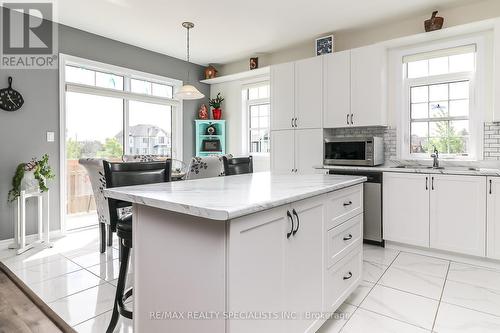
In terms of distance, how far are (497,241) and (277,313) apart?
2.63 metres

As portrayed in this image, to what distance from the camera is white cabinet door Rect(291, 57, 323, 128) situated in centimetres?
403

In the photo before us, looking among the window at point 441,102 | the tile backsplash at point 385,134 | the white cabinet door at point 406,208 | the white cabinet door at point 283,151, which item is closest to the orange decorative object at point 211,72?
the white cabinet door at point 283,151

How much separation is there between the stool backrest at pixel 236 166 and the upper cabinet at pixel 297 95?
156 cm

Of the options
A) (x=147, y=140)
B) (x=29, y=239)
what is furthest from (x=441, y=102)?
(x=29, y=239)

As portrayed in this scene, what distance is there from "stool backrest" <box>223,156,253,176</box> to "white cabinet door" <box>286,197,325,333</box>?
3.94 feet

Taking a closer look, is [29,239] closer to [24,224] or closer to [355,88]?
[24,224]

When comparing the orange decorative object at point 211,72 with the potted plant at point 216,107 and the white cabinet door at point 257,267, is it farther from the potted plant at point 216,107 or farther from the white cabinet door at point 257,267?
the white cabinet door at point 257,267

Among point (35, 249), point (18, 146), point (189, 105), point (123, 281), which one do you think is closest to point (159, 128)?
point (189, 105)

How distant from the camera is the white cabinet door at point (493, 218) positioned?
275 centimetres

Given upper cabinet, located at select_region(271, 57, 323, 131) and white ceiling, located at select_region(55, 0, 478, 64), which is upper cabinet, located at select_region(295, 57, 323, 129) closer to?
upper cabinet, located at select_region(271, 57, 323, 131)

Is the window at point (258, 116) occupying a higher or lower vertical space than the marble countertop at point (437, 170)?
higher

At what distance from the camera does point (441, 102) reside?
355 cm

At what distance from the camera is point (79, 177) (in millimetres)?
4160

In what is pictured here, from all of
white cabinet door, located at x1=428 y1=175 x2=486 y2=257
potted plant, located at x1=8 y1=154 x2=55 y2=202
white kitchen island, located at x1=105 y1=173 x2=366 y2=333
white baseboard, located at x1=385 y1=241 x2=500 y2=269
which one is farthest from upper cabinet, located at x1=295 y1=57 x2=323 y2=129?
potted plant, located at x1=8 y1=154 x2=55 y2=202
